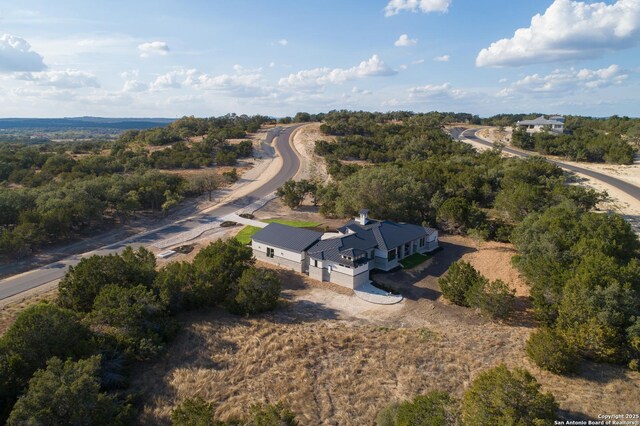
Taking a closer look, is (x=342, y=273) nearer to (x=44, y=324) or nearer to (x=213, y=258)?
(x=213, y=258)

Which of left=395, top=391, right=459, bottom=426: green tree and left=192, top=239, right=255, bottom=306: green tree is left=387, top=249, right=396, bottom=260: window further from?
left=395, top=391, right=459, bottom=426: green tree

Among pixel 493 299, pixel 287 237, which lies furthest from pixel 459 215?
pixel 287 237

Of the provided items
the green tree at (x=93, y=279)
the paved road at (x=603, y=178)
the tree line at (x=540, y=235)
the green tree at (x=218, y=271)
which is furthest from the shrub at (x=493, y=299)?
the paved road at (x=603, y=178)

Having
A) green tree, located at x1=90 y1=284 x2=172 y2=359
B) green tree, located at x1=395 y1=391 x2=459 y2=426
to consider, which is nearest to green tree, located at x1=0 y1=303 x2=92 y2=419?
green tree, located at x1=90 y1=284 x2=172 y2=359

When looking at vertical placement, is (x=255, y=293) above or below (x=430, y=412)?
below

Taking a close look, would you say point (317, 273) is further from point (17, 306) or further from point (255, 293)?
point (17, 306)
